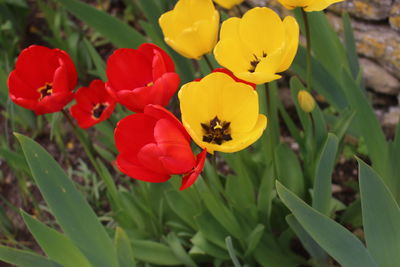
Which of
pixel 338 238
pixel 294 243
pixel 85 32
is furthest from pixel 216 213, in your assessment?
pixel 85 32

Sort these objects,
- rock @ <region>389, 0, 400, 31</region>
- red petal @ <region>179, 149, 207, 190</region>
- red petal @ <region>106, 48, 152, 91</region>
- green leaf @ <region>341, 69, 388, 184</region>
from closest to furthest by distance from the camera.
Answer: red petal @ <region>179, 149, 207, 190</region>
red petal @ <region>106, 48, 152, 91</region>
green leaf @ <region>341, 69, 388, 184</region>
rock @ <region>389, 0, 400, 31</region>

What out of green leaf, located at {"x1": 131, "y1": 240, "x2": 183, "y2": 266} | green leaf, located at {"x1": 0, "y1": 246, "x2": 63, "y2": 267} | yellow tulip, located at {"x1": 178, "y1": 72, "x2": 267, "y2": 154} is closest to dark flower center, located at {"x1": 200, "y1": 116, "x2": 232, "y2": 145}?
yellow tulip, located at {"x1": 178, "y1": 72, "x2": 267, "y2": 154}

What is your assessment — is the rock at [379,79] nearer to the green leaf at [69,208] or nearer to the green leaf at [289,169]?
the green leaf at [289,169]

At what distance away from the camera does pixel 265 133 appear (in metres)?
1.38

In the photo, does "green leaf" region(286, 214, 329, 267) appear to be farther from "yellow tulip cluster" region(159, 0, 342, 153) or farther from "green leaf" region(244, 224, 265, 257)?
"yellow tulip cluster" region(159, 0, 342, 153)

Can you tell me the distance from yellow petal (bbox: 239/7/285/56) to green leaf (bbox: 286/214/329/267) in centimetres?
43

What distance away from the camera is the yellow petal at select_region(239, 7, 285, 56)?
1049 millimetres

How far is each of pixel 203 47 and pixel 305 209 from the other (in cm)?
36

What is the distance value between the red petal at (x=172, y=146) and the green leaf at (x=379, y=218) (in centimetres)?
31

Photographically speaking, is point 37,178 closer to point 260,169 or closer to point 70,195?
point 70,195

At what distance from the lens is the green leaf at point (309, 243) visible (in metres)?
1.31

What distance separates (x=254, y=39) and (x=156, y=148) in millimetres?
311

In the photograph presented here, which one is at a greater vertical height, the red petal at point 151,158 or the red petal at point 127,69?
the red petal at point 127,69

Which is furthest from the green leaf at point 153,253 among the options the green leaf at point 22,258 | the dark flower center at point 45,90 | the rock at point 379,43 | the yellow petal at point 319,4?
the rock at point 379,43
